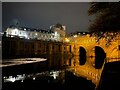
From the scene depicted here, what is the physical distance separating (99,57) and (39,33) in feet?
2.80

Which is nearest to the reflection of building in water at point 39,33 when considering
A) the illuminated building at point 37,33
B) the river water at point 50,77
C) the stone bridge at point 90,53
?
the illuminated building at point 37,33

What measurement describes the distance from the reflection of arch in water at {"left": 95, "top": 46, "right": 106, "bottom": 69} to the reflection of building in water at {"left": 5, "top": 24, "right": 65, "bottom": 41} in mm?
497

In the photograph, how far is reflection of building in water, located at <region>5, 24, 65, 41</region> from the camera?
2.20 meters

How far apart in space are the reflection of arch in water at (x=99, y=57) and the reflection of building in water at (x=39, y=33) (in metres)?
0.50

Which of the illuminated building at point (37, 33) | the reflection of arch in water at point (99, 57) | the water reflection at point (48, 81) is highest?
the illuminated building at point (37, 33)

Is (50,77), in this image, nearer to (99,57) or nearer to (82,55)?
(82,55)

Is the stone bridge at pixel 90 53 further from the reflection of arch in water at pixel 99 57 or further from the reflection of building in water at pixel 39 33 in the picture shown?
the reflection of building in water at pixel 39 33

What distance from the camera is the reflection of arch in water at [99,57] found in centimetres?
254

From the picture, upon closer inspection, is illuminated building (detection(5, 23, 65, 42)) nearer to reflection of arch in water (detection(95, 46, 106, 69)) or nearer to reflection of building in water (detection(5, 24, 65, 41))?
reflection of building in water (detection(5, 24, 65, 41))

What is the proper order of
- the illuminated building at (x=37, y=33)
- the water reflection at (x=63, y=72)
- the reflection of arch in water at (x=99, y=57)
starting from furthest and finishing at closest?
the reflection of arch in water at (x=99, y=57) → the water reflection at (x=63, y=72) → the illuminated building at (x=37, y=33)

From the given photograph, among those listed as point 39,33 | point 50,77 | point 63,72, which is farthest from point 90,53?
point 39,33

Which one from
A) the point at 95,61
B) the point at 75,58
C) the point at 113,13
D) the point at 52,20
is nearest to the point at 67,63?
the point at 75,58

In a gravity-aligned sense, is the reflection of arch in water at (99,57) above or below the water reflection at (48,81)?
above

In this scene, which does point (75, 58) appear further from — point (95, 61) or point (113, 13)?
point (113, 13)
